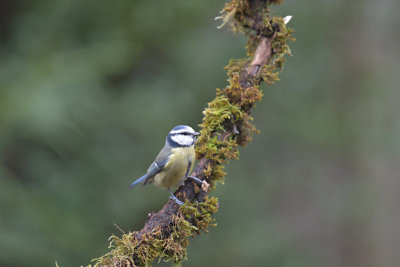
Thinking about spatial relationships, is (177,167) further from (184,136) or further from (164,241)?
(164,241)

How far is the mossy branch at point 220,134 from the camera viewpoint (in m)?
2.12

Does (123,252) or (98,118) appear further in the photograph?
(98,118)

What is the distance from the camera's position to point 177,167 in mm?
2639

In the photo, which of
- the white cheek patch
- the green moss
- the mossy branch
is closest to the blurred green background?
the white cheek patch

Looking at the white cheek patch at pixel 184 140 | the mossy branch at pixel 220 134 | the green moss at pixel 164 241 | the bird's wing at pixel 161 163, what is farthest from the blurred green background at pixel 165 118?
the green moss at pixel 164 241

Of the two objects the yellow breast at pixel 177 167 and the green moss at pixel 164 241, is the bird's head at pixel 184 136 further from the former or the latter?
the green moss at pixel 164 241

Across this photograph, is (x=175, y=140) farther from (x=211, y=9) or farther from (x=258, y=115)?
(x=258, y=115)

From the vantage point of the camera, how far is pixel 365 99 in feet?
20.8

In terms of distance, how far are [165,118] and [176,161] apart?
2195 mm

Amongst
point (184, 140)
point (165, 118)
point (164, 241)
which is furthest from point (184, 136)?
point (165, 118)

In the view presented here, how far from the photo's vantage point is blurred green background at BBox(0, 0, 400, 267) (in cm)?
433

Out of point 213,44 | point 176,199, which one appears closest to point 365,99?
point 213,44

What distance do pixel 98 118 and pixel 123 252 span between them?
2697 mm

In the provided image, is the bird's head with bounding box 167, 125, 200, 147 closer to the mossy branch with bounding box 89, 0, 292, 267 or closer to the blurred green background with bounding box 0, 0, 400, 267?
the mossy branch with bounding box 89, 0, 292, 267
